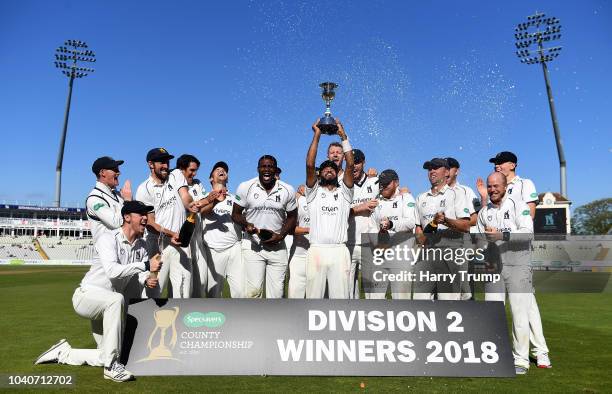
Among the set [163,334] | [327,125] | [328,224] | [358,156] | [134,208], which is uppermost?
[327,125]

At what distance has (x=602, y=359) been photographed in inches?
264

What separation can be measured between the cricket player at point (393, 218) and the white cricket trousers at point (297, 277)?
1.04 m

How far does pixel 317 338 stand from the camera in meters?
5.59

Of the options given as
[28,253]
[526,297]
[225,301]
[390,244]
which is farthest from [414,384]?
[28,253]

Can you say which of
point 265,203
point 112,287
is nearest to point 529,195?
point 265,203

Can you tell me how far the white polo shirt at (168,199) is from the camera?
7.23m

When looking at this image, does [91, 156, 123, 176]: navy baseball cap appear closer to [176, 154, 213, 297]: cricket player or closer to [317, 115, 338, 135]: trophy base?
[176, 154, 213, 297]: cricket player

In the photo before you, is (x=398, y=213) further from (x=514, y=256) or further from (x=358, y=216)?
(x=514, y=256)

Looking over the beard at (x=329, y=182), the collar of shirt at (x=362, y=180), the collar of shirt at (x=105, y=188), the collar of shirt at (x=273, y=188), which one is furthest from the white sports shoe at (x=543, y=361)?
the collar of shirt at (x=105, y=188)

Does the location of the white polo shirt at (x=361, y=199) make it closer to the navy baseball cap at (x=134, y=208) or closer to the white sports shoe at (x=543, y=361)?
the white sports shoe at (x=543, y=361)

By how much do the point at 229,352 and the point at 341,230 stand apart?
222 centimetres

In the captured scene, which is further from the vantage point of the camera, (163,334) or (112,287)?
(112,287)

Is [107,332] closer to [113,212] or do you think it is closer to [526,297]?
[113,212]

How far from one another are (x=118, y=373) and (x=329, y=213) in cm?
327
